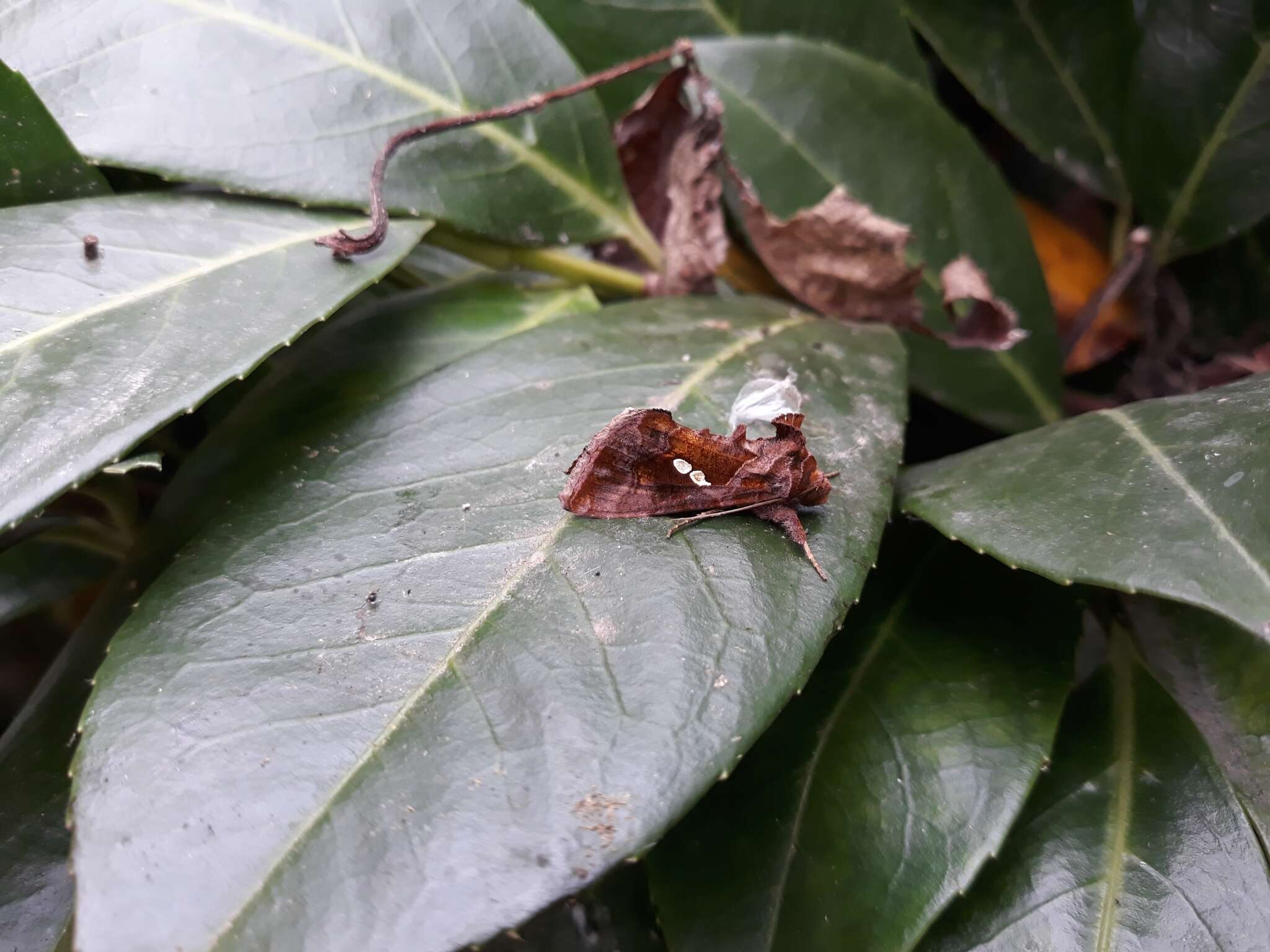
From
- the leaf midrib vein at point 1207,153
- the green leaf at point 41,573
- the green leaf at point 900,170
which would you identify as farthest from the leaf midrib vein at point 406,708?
the leaf midrib vein at point 1207,153

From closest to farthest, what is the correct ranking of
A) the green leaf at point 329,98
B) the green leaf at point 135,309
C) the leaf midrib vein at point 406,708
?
the leaf midrib vein at point 406,708, the green leaf at point 135,309, the green leaf at point 329,98

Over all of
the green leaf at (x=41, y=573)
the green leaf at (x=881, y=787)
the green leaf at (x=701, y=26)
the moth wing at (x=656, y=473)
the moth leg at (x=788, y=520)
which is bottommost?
the green leaf at (x=881, y=787)

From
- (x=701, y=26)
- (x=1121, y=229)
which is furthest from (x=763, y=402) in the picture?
(x=1121, y=229)

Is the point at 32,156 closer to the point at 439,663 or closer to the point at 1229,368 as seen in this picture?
the point at 439,663

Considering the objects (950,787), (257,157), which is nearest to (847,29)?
(257,157)

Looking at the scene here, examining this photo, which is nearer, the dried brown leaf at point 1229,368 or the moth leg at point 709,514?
the moth leg at point 709,514

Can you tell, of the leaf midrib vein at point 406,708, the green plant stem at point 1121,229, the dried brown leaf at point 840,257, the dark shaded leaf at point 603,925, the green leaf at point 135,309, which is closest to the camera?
the leaf midrib vein at point 406,708

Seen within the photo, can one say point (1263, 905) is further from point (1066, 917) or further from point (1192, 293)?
point (1192, 293)

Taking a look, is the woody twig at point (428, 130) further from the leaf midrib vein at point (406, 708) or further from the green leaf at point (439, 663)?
the leaf midrib vein at point (406, 708)

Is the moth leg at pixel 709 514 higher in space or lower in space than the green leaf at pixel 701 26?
lower
